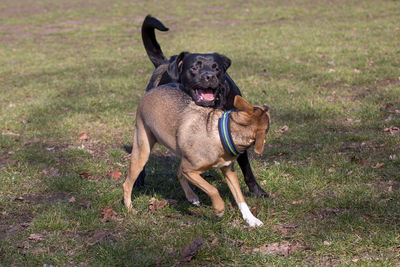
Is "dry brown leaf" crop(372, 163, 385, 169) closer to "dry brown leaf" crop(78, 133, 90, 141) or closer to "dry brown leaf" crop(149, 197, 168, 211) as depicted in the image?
"dry brown leaf" crop(149, 197, 168, 211)

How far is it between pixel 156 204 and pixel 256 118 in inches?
69.3

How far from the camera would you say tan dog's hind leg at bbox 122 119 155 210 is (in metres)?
4.87

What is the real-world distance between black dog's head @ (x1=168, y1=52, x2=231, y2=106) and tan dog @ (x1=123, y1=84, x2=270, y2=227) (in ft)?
0.51

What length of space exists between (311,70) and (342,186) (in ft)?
20.4

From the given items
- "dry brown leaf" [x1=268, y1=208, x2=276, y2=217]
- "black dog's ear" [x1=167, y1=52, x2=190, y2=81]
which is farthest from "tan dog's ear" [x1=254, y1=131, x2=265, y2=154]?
"black dog's ear" [x1=167, y1=52, x2=190, y2=81]

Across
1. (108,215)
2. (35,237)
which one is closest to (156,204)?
(108,215)

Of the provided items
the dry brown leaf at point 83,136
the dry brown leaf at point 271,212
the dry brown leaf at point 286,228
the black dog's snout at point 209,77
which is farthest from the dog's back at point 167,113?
the dry brown leaf at point 83,136

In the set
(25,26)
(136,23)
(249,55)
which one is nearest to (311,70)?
(249,55)

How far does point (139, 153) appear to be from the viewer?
4.89m

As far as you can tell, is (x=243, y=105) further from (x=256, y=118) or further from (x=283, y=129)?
(x=283, y=129)

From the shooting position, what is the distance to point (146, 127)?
4875 millimetres

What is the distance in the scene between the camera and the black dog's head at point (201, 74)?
4930mm

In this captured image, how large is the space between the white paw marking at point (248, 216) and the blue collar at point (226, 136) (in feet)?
2.32

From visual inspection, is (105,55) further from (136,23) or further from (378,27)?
(378,27)
